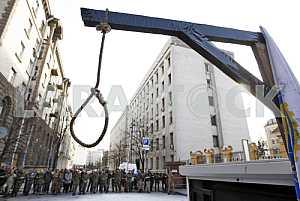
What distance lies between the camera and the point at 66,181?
45.8 feet

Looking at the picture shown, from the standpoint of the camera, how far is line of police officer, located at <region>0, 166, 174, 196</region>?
11.8 meters

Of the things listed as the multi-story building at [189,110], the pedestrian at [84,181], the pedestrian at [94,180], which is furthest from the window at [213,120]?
the pedestrian at [84,181]

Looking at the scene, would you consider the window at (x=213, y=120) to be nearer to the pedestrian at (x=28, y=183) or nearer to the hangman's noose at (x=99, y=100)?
the pedestrian at (x=28, y=183)

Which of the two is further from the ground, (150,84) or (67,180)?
(150,84)

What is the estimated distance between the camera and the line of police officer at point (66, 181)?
11.8m

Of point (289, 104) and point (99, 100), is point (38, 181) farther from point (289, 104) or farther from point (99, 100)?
point (289, 104)

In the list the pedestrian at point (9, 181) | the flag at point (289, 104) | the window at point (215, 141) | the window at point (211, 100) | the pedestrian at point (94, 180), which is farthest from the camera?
the window at point (211, 100)

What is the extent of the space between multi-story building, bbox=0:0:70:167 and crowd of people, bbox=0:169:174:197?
170 cm

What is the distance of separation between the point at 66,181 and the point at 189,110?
646 inches

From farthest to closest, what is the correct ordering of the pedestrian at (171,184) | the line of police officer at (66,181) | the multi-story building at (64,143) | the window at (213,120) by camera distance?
the multi-story building at (64,143)
the window at (213,120)
the pedestrian at (171,184)
the line of police officer at (66,181)

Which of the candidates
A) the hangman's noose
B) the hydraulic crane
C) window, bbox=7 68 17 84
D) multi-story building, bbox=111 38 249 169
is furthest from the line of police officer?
the hydraulic crane

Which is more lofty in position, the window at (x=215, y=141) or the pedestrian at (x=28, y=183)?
the window at (x=215, y=141)

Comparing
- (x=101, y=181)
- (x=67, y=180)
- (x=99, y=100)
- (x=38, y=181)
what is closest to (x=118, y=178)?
(x=101, y=181)

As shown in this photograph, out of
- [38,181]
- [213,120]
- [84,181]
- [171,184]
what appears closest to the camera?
[38,181]
